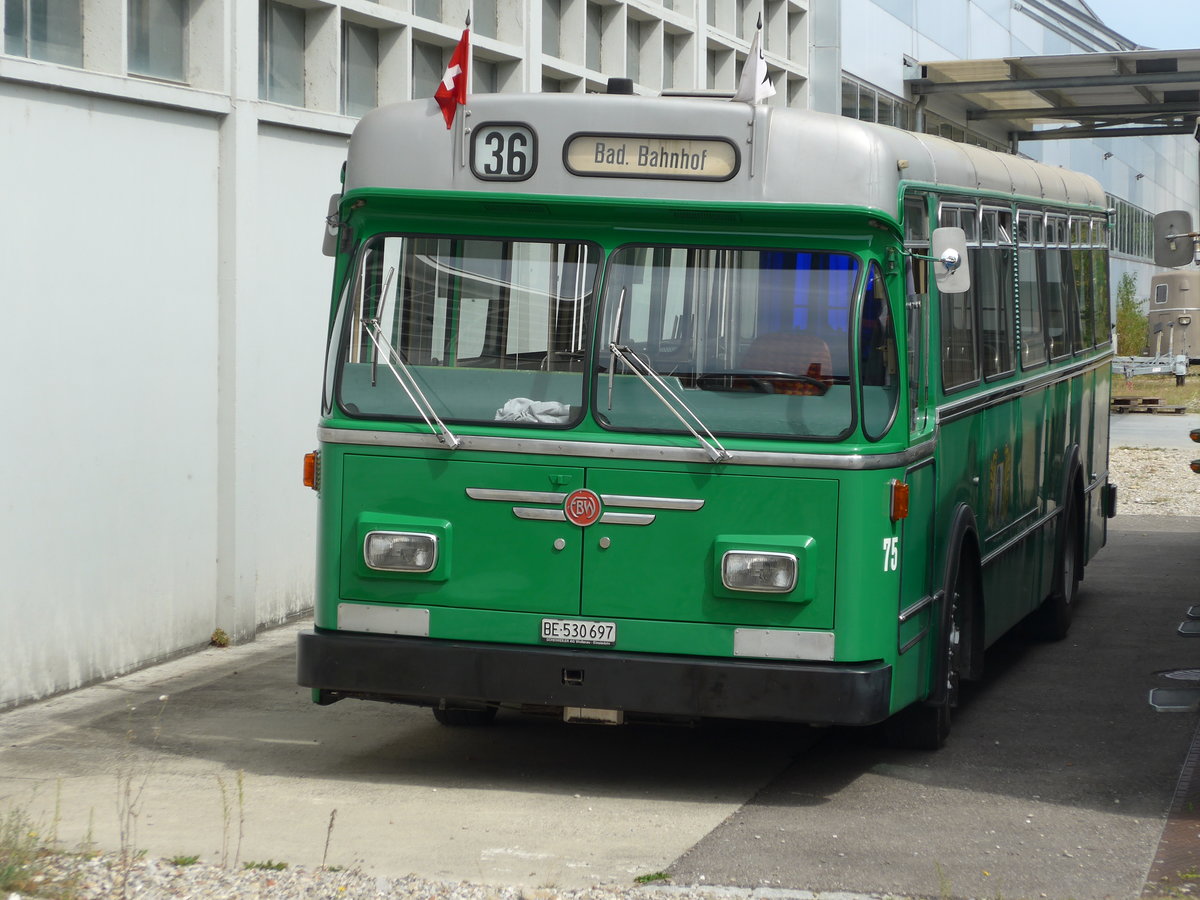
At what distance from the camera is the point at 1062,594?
11.9 metres

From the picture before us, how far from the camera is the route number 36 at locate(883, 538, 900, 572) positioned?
7480 millimetres

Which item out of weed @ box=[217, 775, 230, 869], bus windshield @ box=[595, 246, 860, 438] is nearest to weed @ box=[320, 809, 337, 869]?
weed @ box=[217, 775, 230, 869]

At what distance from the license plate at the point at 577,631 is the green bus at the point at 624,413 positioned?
1 centimetres

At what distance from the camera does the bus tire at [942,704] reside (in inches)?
332

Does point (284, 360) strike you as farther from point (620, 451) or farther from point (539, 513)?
point (620, 451)

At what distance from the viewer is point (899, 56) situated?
27188 mm

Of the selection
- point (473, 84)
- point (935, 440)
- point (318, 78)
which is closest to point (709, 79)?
point (473, 84)

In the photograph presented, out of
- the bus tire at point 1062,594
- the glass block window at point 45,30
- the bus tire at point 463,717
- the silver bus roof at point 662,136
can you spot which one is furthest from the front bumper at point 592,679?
the bus tire at point 1062,594

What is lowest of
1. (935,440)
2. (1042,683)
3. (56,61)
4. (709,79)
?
(1042,683)

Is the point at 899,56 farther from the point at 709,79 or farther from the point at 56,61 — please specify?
the point at 56,61

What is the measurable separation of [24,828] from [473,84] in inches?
335

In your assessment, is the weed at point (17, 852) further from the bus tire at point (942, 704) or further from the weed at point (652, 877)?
the bus tire at point (942, 704)

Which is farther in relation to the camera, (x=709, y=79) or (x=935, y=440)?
(x=709, y=79)

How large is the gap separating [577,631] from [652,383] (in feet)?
3.40
